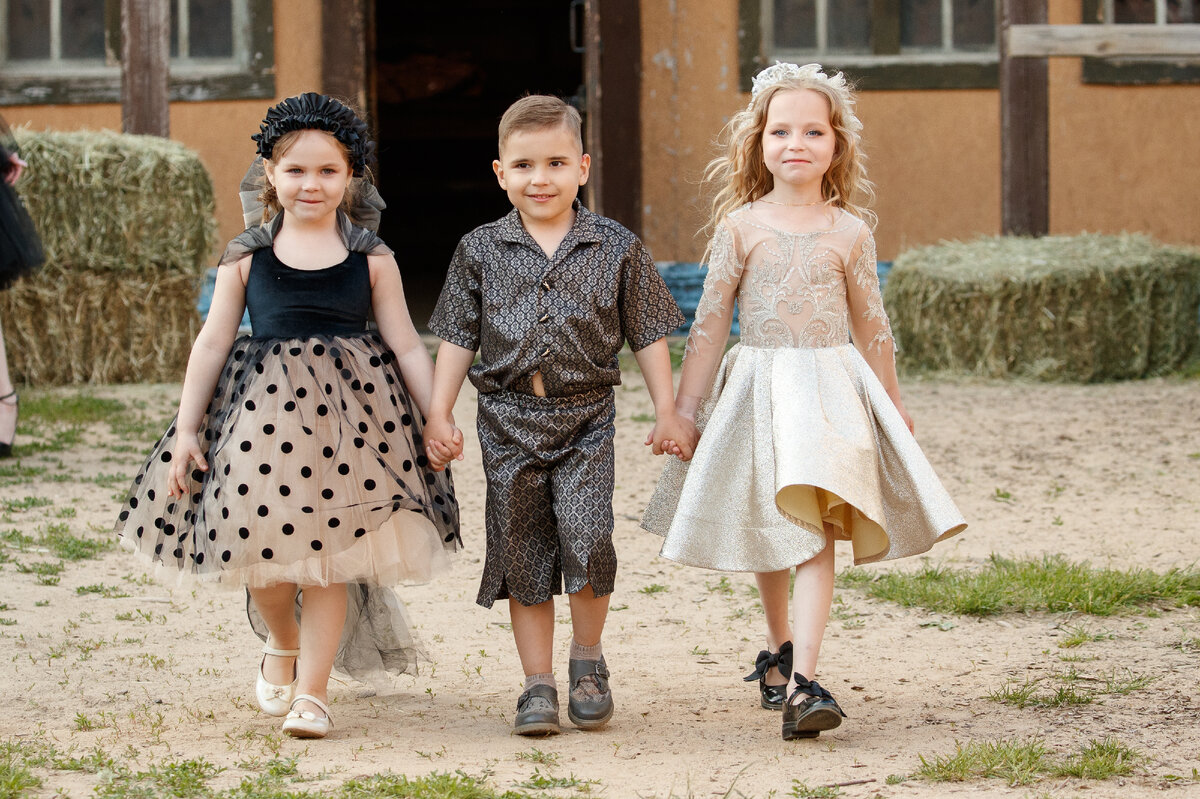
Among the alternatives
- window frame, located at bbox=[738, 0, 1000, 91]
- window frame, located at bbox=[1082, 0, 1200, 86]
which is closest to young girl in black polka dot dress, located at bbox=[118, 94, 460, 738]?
window frame, located at bbox=[738, 0, 1000, 91]

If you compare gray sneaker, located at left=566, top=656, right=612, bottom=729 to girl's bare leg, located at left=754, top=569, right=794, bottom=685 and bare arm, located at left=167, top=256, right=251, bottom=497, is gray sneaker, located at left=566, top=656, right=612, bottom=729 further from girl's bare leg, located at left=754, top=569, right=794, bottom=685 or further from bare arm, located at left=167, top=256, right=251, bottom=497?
bare arm, located at left=167, top=256, right=251, bottom=497

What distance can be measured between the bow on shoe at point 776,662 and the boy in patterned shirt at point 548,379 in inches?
14.7

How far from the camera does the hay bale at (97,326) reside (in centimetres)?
808

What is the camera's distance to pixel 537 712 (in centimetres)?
305

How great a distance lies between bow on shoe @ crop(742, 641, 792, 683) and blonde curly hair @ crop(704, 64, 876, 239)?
3.20 ft

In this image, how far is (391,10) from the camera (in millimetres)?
15508

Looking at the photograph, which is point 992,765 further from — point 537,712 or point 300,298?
point 300,298

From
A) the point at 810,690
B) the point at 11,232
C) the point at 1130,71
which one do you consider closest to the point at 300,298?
the point at 810,690

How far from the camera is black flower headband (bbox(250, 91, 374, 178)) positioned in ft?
10.3

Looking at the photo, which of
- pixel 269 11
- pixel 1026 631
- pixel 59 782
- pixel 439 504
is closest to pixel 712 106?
pixel 269 11

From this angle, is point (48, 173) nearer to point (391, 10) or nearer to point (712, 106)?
point (712, 106)

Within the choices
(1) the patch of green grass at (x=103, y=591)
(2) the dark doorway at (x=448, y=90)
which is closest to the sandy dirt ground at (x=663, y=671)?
(1) the patch of green grass at (x=103, y=591)

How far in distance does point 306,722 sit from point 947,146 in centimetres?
730

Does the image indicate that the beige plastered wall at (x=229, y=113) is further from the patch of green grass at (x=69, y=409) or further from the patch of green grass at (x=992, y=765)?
the patch of green grass at (x=992, y=765)
